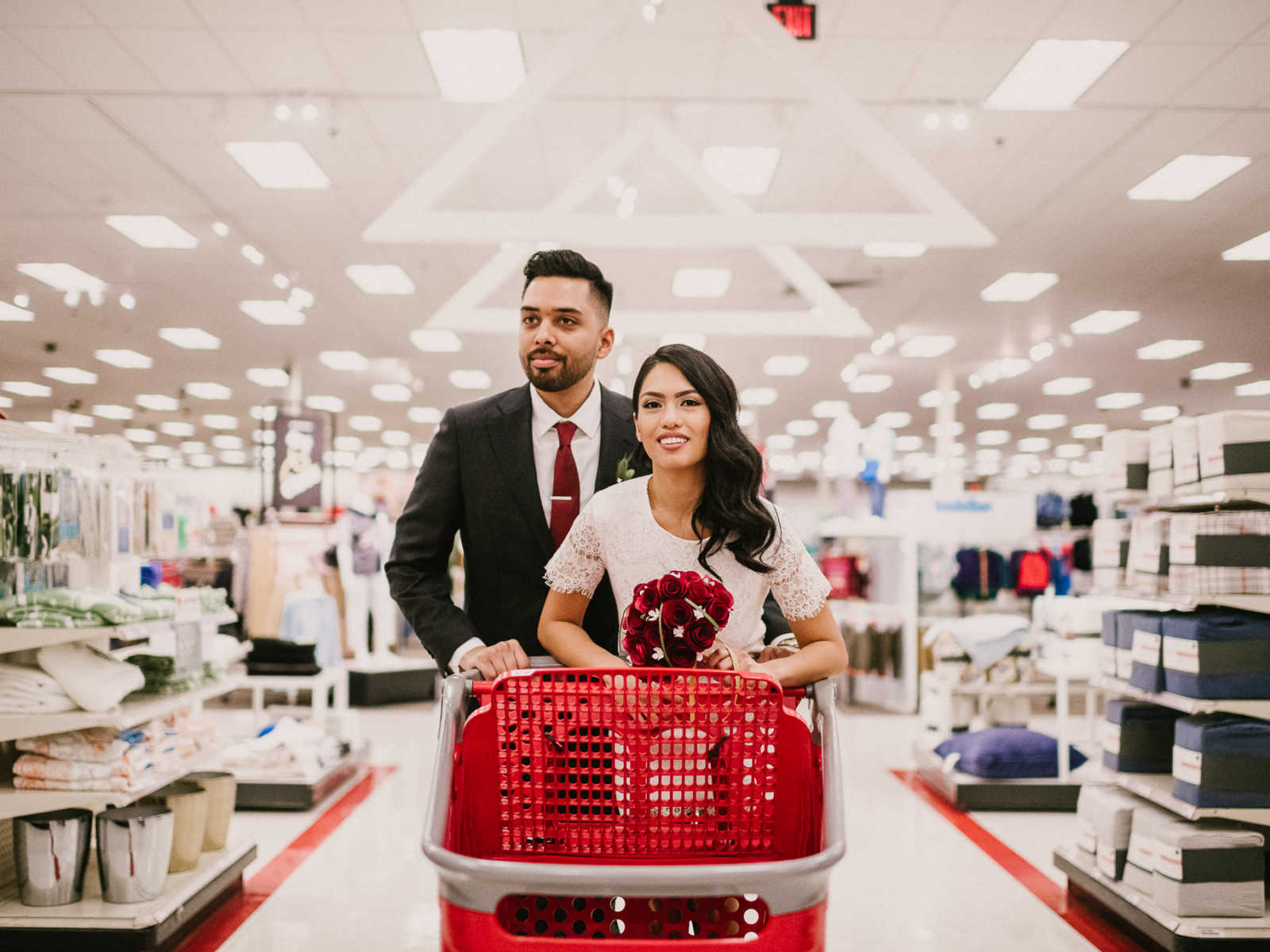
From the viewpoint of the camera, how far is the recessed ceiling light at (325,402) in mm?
17328

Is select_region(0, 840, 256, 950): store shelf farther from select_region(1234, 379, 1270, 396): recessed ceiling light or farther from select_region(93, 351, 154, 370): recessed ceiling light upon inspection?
select_region(1234, 379, 1270, 396): recessed ceiling light

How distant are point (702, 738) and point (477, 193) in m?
6.65

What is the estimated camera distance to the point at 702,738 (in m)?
1.36

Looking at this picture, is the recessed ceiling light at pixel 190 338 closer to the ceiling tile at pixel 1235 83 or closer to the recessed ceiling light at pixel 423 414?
the recessed ceiling light at pixel 423 414

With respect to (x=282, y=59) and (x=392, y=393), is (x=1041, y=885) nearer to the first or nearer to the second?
(x=282, y=59)

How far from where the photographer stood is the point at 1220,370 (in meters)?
13.9

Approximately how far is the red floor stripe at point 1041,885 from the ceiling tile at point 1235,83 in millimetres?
4583

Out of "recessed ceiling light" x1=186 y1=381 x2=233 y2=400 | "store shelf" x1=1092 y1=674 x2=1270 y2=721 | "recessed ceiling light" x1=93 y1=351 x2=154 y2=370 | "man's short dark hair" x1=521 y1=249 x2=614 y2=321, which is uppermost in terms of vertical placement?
"recessed ceiling light" x1=93 y1=351 x2=154 y2=370

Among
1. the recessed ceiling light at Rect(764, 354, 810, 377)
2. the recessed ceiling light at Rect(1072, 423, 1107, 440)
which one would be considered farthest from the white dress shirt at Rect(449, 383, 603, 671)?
the recessed ceiling light at Rect(1072, 423, 1107, 440)

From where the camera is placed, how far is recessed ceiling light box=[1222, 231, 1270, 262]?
27.2 feet

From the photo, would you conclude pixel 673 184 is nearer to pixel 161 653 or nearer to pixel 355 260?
pixel 355 260

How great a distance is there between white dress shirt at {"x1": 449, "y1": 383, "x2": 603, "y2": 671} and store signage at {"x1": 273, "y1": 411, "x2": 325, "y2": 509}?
7.26 meters

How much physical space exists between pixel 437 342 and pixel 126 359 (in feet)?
16.1

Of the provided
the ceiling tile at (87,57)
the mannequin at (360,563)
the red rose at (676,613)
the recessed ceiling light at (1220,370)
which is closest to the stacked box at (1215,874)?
the red rose at (676,613)
